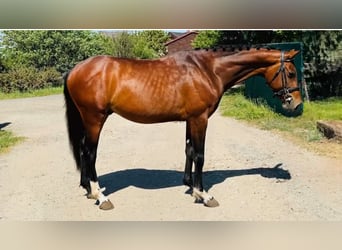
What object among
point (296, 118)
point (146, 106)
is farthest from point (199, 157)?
point (296, 118)

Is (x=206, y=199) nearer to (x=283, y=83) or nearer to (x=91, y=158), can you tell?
(x=91, y=158)

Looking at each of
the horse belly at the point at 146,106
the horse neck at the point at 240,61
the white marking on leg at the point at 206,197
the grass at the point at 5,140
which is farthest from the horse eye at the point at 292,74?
the grass at the point at 5,140

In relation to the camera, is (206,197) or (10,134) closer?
(206,197)

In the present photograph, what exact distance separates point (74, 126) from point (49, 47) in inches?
33.2

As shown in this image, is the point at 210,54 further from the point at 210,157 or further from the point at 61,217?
the point at 61,217

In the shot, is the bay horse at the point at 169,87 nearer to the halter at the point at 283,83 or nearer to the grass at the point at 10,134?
the halter at the point at 283,83

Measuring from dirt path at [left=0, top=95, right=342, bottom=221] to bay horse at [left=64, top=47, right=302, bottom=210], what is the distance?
251mm

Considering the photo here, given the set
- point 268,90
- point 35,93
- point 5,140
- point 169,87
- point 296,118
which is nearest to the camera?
point 169,87

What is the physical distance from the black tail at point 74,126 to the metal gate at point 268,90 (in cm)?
195

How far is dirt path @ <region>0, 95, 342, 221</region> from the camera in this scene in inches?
163

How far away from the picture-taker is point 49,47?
14.4 feet

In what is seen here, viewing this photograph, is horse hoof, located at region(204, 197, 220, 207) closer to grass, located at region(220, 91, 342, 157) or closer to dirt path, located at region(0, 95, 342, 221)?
dirt path, located at region(0, 95, 342, 221)

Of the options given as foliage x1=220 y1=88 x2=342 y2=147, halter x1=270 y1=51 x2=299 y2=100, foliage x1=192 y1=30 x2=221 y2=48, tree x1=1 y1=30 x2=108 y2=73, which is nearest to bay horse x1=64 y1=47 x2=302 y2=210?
halter x1=270 y1=51 x2=299 y2=100

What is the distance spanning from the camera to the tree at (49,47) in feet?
13.8
